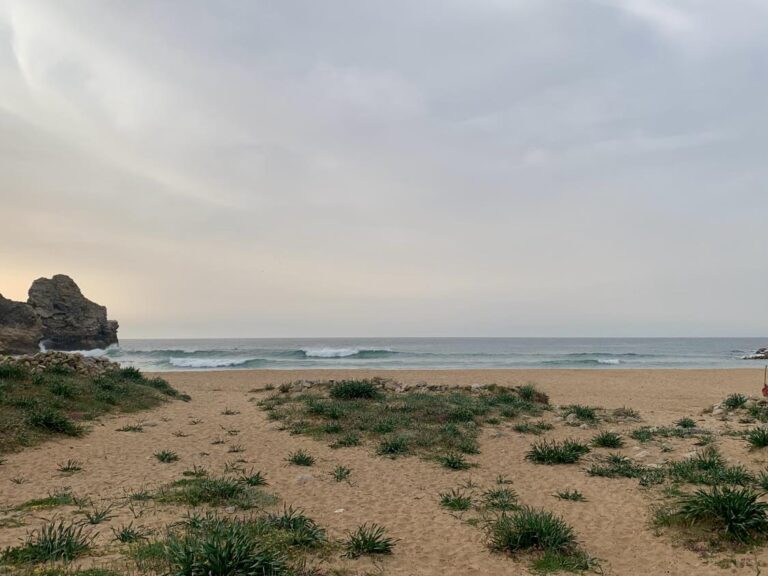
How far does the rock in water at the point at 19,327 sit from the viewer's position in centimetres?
4963

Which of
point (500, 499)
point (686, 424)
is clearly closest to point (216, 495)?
point (500, 499)

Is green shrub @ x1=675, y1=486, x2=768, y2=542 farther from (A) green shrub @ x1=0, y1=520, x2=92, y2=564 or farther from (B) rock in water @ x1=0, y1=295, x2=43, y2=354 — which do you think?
(B) rock in water @ x1=0, y1=295, x2=43, y2=354

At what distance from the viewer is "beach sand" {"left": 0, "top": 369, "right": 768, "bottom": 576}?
17.4 feet

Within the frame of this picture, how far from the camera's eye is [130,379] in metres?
19.8

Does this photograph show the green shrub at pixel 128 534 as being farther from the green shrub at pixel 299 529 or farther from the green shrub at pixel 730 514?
the green shrub at pixel 730 514

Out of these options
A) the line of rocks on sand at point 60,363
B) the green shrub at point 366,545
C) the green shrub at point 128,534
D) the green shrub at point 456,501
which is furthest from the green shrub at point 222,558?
the line of rocks on sand at point 60,363

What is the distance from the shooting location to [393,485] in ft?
27.7

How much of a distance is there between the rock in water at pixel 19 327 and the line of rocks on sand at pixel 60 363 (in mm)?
38605

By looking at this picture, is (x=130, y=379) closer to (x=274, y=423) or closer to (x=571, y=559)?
(x=274, y=423)

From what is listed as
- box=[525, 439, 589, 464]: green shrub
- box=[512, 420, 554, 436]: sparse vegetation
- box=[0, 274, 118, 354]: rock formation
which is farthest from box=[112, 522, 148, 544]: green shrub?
box=[0, 274, 118, 354]: rock formation

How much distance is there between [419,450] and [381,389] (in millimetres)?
7880

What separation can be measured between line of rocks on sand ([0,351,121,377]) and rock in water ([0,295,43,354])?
127ft

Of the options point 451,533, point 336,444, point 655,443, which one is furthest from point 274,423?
point 655,443

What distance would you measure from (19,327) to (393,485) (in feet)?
194
